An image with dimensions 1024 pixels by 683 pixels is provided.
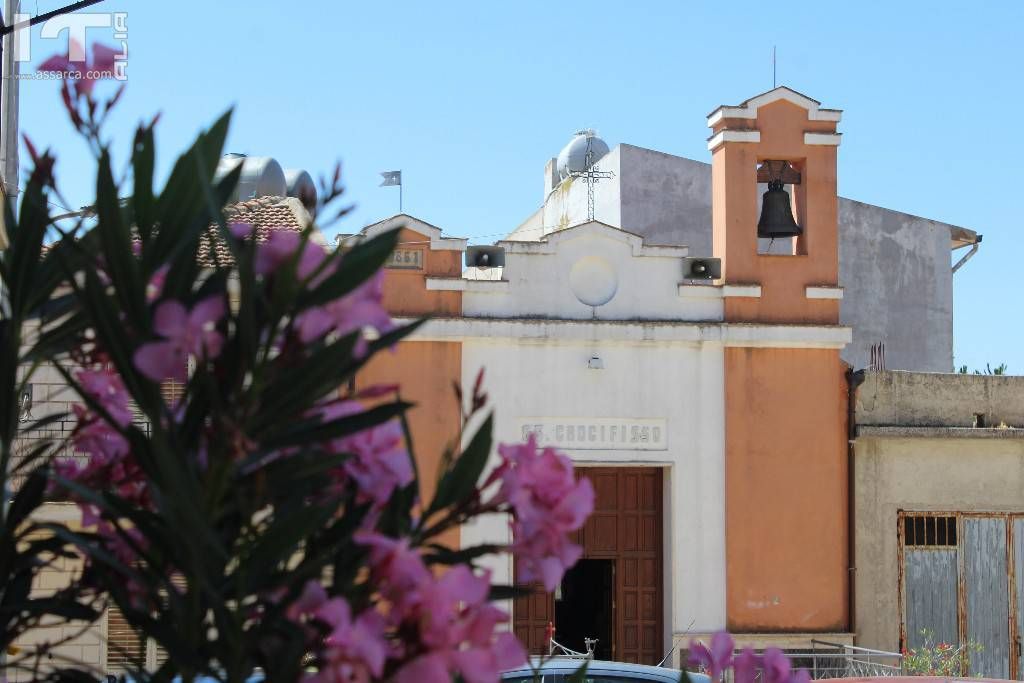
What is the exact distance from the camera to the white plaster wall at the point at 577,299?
60.7 ft

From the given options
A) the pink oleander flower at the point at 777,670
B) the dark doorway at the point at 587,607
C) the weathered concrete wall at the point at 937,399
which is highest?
the weathered concrete wall at the point at 937,399

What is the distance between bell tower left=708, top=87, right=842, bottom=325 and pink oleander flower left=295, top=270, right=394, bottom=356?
17073 mm

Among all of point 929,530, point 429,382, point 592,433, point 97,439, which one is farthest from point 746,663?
point 929,530

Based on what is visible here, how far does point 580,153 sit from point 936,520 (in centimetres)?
1239

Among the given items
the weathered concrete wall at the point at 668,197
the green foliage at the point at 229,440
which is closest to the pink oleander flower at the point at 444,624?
the green foliage at the point at 229,440

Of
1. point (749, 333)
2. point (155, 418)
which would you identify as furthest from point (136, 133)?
point (749, 333)

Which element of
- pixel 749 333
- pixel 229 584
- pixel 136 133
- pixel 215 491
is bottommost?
pixel 229 584

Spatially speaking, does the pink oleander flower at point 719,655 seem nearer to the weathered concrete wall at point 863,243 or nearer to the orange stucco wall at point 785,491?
the orange stucco wall at point 785,491

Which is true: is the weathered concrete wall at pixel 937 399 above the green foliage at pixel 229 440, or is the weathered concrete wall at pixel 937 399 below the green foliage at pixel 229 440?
above

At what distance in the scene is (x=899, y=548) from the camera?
61.7 feet

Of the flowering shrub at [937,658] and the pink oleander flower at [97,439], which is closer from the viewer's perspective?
the pink oleander flower at [97,439]

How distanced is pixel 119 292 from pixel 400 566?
0.49 meters

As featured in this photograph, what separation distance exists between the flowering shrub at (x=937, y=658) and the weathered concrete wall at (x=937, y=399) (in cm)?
268

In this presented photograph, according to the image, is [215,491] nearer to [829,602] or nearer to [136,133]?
[136,133]
